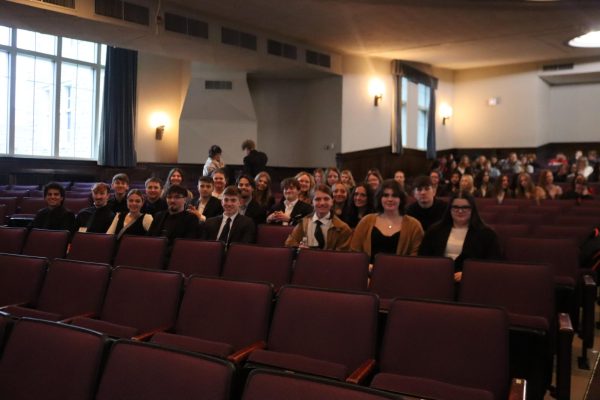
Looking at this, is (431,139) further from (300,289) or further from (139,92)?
(300,289)

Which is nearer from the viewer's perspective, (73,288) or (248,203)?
(73,288)

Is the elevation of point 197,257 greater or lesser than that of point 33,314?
greater

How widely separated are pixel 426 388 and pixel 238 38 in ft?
25.8

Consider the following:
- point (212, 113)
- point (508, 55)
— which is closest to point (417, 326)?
point (212, 113)

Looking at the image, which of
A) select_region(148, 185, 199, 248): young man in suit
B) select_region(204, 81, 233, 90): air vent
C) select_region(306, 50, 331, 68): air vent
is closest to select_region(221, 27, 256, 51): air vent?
select_region(306, 50, 331, 68): air vent

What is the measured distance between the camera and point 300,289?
2.30 m

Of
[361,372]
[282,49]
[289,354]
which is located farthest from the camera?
[282,49]

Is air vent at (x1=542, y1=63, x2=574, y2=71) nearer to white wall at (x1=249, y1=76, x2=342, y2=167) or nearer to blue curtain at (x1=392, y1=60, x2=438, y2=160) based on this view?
blue curtain at (x1=392, y1=60, x2=438, y2=160)

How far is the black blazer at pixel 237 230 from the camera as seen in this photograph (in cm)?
390

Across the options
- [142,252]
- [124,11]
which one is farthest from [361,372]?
[124,11]

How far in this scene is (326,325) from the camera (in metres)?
2.20

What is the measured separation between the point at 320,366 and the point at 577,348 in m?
2.29

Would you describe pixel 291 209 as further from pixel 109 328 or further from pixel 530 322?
pixel 530 322

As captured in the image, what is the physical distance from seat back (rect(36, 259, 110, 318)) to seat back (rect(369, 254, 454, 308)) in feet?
5.04
